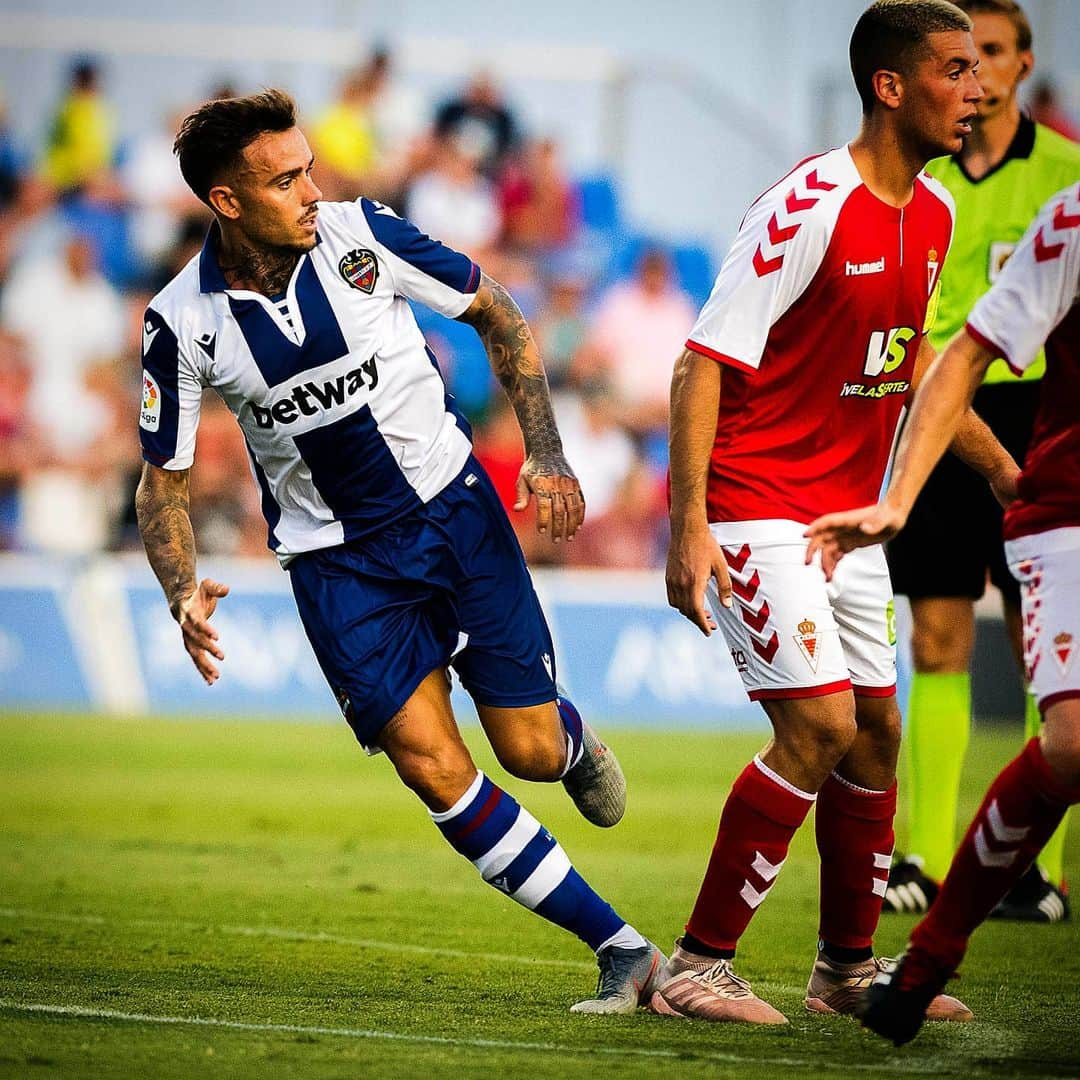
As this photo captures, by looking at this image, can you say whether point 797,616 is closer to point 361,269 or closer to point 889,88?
point 889,88

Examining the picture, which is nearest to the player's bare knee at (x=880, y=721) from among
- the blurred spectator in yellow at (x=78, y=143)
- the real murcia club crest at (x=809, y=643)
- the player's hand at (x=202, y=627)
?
the real murcia club crest at (x=809, y=643)

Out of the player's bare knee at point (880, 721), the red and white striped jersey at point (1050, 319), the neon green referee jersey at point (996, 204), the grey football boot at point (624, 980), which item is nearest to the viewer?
the red and white striped jersey at point (1050, 319)

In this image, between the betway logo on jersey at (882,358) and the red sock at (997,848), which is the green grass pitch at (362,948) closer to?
the red sock at (997,848)

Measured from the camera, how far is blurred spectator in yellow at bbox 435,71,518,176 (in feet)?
59.6

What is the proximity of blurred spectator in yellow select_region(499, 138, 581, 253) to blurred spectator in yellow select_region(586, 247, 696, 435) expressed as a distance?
0.93 metres

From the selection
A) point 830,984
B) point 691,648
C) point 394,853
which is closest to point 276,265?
point 830,984

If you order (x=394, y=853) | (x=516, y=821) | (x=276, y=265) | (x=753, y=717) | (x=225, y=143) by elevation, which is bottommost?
(x=753, y=717)

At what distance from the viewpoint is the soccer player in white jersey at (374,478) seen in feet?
16.2

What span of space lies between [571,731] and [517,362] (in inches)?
44.0

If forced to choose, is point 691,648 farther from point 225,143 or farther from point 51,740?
point 225,143

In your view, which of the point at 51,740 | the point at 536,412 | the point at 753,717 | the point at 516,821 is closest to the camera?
the point at 516,821

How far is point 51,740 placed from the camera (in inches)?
506

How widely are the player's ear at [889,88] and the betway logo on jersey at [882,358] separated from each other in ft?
1.93

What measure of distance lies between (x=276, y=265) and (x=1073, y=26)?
49.3 feet
